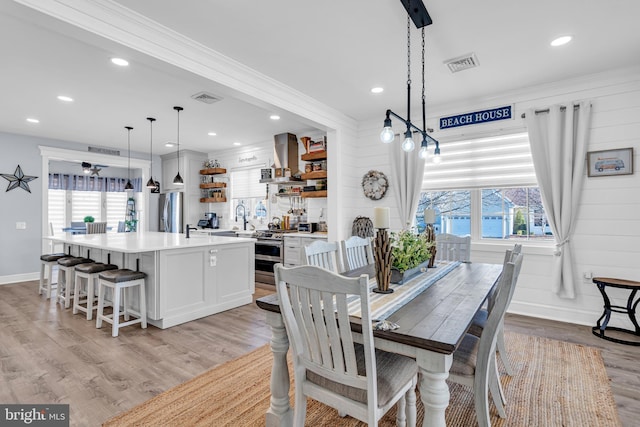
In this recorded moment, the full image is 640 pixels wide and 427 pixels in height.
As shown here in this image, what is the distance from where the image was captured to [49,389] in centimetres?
229

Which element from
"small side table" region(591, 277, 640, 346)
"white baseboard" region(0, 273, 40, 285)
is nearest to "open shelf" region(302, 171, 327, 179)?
"small side table" region(591, 277, 640, 346)

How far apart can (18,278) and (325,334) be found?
7.34 metres

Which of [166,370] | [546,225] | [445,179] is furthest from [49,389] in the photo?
[546,225]

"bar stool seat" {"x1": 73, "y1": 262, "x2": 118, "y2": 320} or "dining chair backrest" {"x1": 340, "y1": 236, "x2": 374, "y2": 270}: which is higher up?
"dining chair backrest" {"x1": 340, "y1": 236, "x2": 374, "y2": 270}

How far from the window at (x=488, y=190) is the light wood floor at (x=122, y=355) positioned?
1.18 metres

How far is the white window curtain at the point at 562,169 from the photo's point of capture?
3.53 meters

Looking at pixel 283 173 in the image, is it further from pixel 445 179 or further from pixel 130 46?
pixel 130 46

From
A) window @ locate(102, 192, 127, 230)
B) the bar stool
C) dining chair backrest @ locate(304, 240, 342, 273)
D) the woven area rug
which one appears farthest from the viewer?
window @ locate(102, 192, 127, 230)

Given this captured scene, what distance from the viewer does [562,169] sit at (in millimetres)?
3619

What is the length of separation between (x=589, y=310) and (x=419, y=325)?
3406 mm

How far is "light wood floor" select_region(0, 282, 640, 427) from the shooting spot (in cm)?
219

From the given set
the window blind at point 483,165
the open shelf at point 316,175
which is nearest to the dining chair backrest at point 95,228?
the open shelf at point 316,175

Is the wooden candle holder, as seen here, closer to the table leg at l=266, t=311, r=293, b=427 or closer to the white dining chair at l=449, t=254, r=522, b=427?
the white dining chair at l=449, t=254, r=522, b=427

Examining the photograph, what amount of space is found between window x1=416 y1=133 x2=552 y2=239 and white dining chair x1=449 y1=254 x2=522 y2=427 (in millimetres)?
2832
